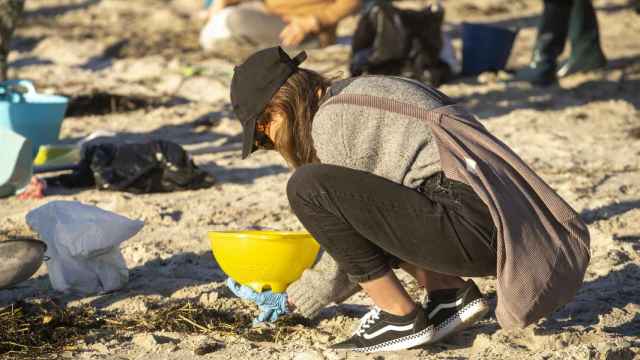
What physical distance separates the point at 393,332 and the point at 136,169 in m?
2.16

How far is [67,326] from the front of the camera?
3.49 m

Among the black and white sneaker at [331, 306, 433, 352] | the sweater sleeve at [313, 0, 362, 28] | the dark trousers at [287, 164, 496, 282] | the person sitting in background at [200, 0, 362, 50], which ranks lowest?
the person sitting in background at [200, 0, 362, 50]

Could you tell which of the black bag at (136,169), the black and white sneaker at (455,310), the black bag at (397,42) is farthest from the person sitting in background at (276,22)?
the black and white sneaker at (455,310)

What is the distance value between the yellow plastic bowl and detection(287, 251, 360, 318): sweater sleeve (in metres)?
0.10

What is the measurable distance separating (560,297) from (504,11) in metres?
7.22

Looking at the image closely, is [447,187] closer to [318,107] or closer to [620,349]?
[318,107]

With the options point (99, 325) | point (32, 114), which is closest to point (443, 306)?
point (99, 325)

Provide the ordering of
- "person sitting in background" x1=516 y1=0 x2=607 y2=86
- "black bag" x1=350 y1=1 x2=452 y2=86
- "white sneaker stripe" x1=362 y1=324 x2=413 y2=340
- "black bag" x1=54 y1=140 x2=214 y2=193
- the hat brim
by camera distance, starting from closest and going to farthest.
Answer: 1. the hat brim
2. "white sneaker stripe" x1=362 y1=324 x2=413 y2=340
3. "black bag" x1=54 y1=140 x2=214 y2=193
4. "black bag" x1=350 y1=1 x2=452 y2=86
5. "person sitting in background" x1=516 y1=0 x2=607 y2=86

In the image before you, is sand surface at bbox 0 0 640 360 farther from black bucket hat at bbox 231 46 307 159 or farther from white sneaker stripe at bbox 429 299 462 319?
black bucket hat at bbox 231 46 307 159

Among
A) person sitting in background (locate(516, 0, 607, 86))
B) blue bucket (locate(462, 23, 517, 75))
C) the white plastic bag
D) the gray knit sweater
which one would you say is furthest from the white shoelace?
blue bucket (locate(462, 23, 517, 75))

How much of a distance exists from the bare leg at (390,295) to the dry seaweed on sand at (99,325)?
37 centimetres

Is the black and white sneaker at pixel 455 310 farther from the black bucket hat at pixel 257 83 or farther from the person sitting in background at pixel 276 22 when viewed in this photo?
the person sitting in background at pixel 276 22

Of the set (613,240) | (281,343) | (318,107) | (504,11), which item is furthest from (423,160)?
(504,11)

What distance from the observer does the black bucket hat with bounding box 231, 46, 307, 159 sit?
306cm
